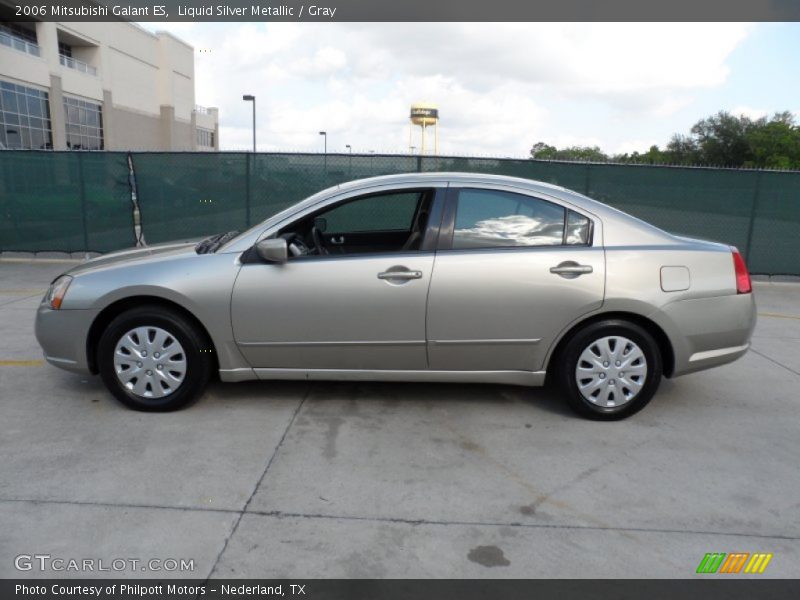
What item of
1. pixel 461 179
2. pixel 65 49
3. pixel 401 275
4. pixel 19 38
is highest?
pixel 65 49

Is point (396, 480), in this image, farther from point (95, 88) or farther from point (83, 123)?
point (95, 88)

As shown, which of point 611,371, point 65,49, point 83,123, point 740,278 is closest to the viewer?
point 611,371

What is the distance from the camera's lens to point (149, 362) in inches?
166

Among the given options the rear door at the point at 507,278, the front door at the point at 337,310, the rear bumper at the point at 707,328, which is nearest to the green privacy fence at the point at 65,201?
the front door at the point at 337,310

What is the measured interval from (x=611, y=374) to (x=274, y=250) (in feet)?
7.79

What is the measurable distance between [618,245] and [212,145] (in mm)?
82537

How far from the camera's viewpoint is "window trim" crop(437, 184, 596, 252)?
4176 millimetres

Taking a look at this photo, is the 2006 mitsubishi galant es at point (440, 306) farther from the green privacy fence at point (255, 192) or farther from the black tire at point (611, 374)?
the green privacy fence at point (255, 192)

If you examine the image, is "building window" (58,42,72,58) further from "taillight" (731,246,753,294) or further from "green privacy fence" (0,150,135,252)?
"taillight" (731,246,753,294)

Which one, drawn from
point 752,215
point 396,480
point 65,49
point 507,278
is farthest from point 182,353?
point 65,49

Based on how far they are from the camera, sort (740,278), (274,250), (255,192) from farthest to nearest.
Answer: (255,192)
(740,278)
(274,250)

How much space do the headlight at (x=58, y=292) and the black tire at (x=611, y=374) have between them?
3.39 metres
